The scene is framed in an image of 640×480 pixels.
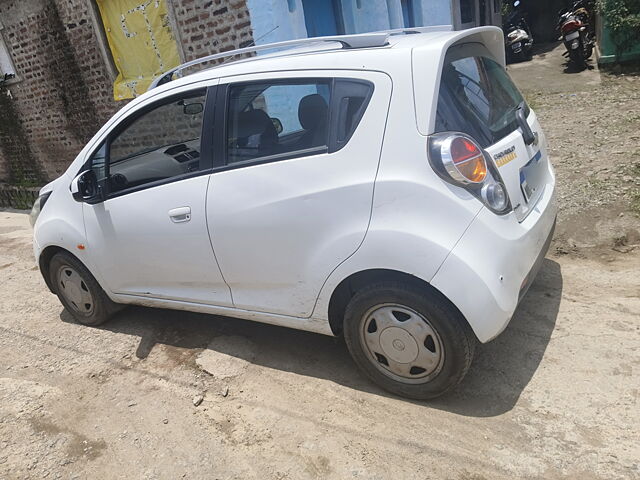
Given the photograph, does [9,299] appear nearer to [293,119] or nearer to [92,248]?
[92,248]

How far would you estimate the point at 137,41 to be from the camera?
7.29 metres

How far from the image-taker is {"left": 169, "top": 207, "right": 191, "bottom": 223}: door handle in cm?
295

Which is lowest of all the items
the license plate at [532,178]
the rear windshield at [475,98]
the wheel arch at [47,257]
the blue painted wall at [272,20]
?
the wheel arch at [47,257]

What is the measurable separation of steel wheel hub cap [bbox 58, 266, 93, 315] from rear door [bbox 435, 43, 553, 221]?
3.06 metres

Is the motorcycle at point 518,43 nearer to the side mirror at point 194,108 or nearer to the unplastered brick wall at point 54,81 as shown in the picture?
the unplastered brick wall at point 54,81

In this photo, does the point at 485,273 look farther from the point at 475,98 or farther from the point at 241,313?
the point at 241,313

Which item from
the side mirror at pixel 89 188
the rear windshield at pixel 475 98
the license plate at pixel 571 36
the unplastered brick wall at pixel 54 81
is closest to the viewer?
the rear windshield at pixel 475 98

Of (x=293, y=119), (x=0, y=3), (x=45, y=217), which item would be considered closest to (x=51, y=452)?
(x=45, y=217)

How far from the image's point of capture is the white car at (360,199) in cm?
227

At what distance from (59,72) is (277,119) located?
24.8 feet

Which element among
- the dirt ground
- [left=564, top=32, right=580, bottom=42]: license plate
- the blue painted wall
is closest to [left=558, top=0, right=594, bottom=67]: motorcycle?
[left=564, top=32, right=580, bottom=42]: license plate

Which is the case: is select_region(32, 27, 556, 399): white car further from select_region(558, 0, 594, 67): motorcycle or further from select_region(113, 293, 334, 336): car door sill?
select_region(558, 0, 594, 67): motorcycle

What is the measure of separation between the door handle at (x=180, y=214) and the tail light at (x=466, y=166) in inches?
58.8

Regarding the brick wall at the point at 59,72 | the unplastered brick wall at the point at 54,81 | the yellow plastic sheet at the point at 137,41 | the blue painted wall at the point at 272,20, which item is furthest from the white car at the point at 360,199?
the unplastered brick wall at the point at 54,81
